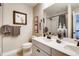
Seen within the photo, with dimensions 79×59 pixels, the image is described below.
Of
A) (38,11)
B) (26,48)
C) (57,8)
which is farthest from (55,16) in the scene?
(26,48)

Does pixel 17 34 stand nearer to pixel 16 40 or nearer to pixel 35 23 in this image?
pixel 16 40

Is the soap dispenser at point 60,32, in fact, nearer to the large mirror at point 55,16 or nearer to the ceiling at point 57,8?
the large mirror at point 55,16

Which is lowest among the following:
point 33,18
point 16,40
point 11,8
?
point 16,40

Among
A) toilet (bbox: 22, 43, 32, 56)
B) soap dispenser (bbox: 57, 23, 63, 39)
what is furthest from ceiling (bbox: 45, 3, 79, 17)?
toilet (bbox: 22, 43, 32, 56)

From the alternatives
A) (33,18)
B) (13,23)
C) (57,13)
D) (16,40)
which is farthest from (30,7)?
(16,40)

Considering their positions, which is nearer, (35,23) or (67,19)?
(67,19)

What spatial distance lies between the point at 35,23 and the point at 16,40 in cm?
71

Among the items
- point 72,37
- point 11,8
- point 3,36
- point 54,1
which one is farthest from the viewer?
point 3,36

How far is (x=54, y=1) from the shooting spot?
1.80 meters

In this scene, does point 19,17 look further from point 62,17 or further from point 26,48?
point 62,17

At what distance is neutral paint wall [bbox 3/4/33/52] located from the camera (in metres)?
2.06

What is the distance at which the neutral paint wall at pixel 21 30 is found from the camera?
206cm

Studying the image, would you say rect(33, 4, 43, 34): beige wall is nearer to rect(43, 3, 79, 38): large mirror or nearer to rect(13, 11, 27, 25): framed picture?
rect(43, 3, 79, 38): large mirror

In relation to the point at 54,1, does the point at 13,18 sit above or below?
below
